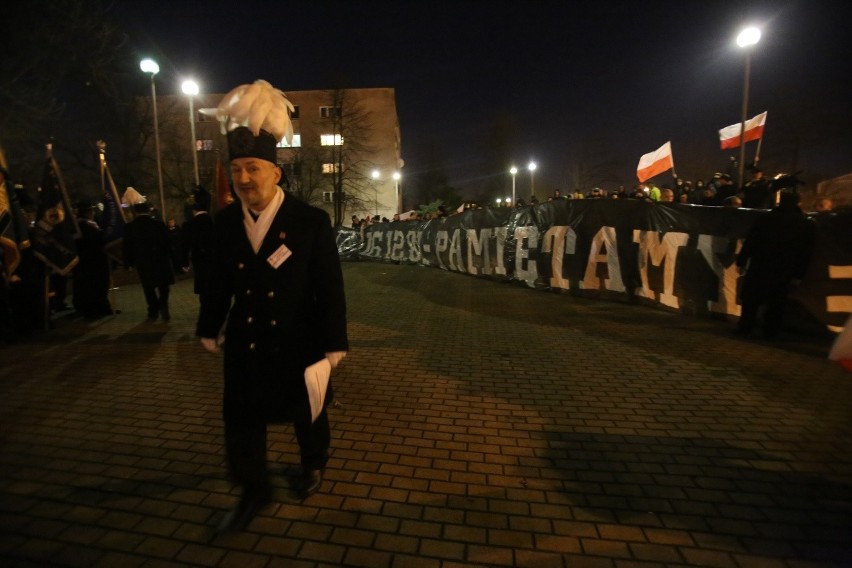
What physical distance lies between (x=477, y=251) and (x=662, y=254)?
5.99 metres

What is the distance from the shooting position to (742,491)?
321 centimetres

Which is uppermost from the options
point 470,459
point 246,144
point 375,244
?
point 246,144

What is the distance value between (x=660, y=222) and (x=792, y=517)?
656cm

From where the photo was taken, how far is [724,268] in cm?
762

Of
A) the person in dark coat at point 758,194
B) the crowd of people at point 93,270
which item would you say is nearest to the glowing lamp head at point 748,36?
the person in dark coat at point 758,194

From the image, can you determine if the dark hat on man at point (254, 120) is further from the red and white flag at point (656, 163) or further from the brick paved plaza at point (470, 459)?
the red and white flag at point (656, 163)

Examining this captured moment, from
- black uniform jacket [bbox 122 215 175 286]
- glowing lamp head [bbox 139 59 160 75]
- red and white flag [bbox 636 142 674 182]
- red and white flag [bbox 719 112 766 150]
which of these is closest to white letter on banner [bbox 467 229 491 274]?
red and white flag [bbox 636 142 674 182]

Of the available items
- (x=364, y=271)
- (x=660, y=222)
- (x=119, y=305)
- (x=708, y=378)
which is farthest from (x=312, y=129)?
(x=708, y=378)

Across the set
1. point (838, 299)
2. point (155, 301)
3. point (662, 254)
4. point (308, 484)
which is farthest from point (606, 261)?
point (155, 301)

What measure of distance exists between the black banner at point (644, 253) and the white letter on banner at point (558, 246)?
2 centimetres

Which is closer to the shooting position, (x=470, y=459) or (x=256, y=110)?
(x=256, y=110)

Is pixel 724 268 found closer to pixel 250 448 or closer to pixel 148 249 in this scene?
pixel 250 448

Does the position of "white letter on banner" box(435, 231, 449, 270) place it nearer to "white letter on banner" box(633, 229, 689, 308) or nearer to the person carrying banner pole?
"white letter on banner" box(633, 229, 689, 308)

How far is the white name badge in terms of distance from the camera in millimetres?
2668
